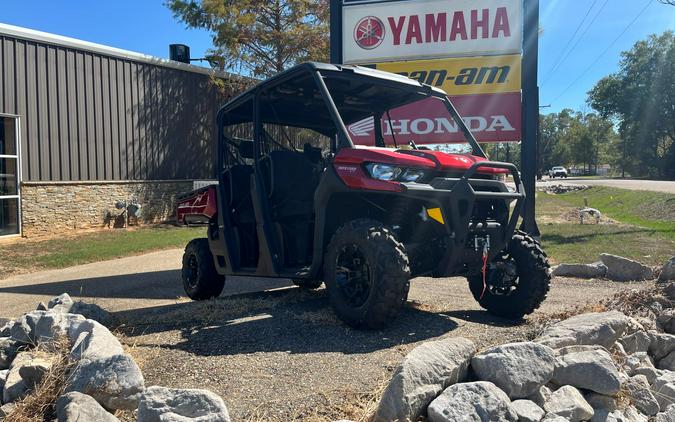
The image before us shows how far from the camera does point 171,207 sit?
22.5 meters

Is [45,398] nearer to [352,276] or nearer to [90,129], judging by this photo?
[352,276]

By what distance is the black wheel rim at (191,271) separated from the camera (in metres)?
7.64

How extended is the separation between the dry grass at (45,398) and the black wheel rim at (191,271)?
3.62 m

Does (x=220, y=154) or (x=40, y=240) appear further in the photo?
(x=40, y=240)

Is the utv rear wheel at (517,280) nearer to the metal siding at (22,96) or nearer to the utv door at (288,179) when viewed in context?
the utv door at (288,179)

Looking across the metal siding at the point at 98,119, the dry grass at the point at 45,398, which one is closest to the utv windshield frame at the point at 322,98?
the dry grass at the point at 45,398

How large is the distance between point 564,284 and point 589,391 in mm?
4846

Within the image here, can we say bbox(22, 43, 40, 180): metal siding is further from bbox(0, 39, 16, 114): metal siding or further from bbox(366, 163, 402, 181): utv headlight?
bbox(366, 163, 402, 181): utv headlight

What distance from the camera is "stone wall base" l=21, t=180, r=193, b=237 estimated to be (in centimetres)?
1739

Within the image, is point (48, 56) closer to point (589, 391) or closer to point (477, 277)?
point (477, 277)

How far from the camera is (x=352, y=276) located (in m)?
5.07

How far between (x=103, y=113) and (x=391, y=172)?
17164 mm

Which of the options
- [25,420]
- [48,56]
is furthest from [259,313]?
[48,56]

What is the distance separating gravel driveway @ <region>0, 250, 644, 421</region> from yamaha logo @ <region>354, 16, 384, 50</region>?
6.73 metres
